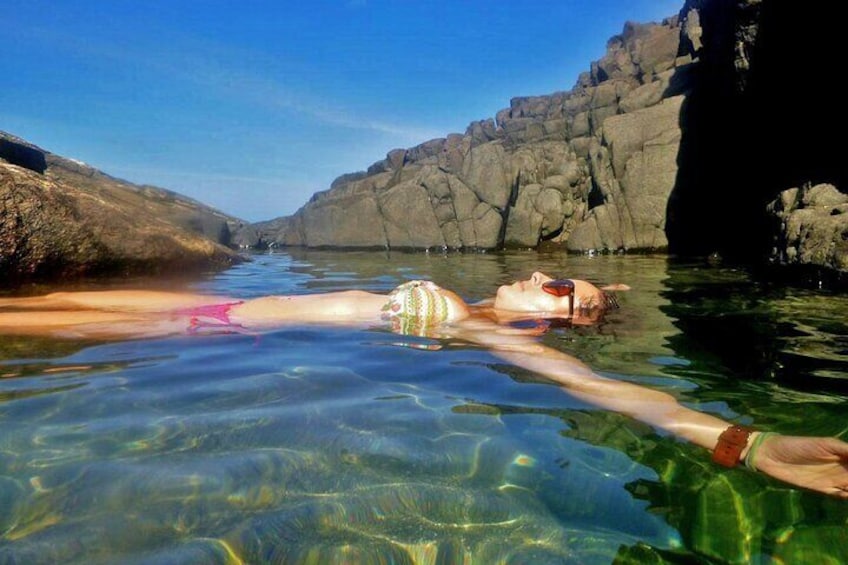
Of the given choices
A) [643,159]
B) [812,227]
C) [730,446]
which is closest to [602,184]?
[643,159]

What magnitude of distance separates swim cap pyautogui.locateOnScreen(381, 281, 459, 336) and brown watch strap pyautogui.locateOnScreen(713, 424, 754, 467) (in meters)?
2.97

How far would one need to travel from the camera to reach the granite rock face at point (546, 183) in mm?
19672

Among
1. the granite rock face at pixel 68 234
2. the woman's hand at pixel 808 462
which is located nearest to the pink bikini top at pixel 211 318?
the granite rock face at pixel 68 234

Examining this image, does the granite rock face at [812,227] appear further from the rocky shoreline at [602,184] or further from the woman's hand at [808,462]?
the woman's hand at [808,462]

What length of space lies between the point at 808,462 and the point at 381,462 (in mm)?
1473

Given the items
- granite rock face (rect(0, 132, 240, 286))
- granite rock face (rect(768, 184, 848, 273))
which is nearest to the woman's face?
granite rock face (rect(768, 184, 848, 273))

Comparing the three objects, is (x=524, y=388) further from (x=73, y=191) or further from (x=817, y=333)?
(x=73, y=191)

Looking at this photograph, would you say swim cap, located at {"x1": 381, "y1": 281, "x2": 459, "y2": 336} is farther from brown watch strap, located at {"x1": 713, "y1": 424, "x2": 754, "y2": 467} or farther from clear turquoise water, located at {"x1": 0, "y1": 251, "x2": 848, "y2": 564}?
brown watch strap, located at {"x1": 713, "y1": 424, "x2": 754, "y2": 467}

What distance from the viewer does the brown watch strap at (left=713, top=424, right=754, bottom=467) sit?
6.70 feet

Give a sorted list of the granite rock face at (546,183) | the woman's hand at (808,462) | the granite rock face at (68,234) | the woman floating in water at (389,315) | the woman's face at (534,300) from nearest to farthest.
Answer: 1. the woman's hand at (808,462)
2. the woman floating in water at (389,315)
3. the woman's face at (534,300)
4. the granite rock face at (68,234)
5. the granite rock face at (546,183)

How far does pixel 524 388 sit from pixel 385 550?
1.59 m

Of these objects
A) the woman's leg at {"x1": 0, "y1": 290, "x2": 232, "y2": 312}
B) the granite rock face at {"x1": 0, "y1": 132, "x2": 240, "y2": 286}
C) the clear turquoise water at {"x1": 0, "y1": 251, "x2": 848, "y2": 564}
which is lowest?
the clear turquoise water at {"x1": 0, "y1": 251, "x2": 848, "y2": 564}

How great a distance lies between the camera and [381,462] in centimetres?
Answer: 204

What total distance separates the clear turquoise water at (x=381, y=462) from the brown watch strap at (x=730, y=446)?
5cm
